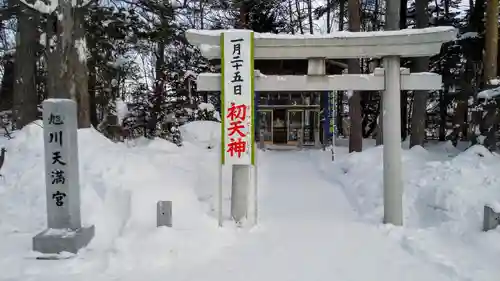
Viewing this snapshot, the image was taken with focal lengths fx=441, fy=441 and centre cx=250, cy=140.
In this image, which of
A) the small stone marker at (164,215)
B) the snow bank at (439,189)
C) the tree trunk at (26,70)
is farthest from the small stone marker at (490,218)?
the tree trunk at (26,70)

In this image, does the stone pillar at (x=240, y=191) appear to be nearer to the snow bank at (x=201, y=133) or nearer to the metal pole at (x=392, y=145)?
the metal pole at (x=392, y=145)

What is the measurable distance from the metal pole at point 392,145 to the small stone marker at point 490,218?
1481 millimetres

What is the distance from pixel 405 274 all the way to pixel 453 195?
120 inches

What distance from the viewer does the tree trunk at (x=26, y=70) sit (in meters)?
13.1

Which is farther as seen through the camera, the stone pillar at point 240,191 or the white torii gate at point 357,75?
the stone pillar at point 240,191

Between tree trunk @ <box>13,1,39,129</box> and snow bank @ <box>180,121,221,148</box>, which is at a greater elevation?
tree trunk @ <box>13,1,39,129</box>

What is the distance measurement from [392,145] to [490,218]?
200 cm

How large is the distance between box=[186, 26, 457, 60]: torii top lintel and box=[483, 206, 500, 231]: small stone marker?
272 centimetres

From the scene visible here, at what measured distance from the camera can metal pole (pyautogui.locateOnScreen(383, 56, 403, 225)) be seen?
761 centimetres

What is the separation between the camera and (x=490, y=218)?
6.32 metres

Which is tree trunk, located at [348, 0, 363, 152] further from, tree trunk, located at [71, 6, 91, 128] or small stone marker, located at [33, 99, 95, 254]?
small stone marker, located at [33, 99, 95, 254]

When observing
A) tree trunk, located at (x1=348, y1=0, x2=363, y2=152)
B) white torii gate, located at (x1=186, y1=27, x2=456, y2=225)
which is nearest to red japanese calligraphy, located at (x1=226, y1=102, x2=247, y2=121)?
white torii gate, located at (x1=186, y1=27, x2=456, y2=225)

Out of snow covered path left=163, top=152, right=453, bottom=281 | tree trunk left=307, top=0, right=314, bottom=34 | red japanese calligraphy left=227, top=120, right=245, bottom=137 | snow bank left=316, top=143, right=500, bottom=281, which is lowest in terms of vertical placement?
snow covered path left=163, top=152, right=453, bottom=281

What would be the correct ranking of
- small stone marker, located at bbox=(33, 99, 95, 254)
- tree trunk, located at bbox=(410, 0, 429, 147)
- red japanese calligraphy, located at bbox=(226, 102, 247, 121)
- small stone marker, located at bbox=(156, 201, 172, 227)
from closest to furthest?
small stone marker, located at bbox=(33, 99, 95, 254)
small stone marker, located at bbox=(156, 201, 172, 227)
red japanese calligraphy, located at bbox=(226, 102, 247, 121)
tree trunk, located at bbox=(410, 0, 429, 147)
